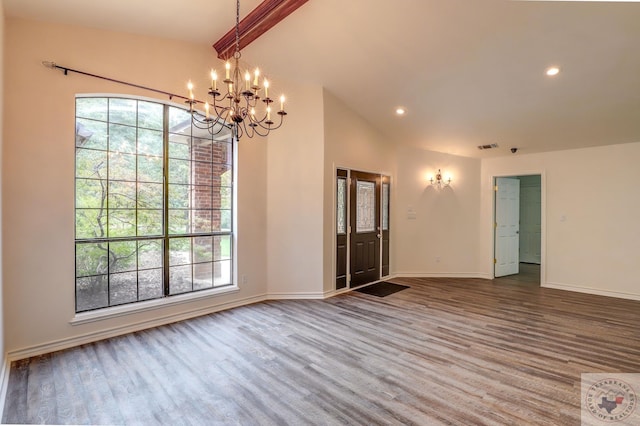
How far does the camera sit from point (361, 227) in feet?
17.9

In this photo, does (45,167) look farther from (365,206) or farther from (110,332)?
(365,206)

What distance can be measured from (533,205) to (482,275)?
3562 mm

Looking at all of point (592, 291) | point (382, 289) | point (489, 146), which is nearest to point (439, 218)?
point (489, 146)

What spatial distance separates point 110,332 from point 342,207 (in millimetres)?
3547

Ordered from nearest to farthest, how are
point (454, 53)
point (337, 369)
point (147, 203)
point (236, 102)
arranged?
point (236, 102) → point (337, 369) → point (454, 53) → point (147, 203)

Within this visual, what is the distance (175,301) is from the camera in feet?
12.2

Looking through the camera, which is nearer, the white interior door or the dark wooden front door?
the dark wooden front door

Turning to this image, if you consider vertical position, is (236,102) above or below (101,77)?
below

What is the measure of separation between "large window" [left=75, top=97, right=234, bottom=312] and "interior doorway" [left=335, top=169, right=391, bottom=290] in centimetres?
183

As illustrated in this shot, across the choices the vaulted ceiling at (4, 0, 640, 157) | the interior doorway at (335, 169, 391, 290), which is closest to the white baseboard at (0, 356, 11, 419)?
the vaulted ceiling at (4, 0, 640, 157)

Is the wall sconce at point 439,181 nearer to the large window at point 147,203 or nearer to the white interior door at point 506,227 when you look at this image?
the white interior door at point 506,227

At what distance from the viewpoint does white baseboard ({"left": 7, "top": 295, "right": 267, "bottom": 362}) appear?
9.22 feet

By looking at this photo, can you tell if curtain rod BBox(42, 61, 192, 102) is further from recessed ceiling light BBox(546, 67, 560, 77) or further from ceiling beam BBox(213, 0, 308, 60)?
recessed ceiling light BBox(546, 67, 560, 77)

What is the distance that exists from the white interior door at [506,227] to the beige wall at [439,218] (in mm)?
416
